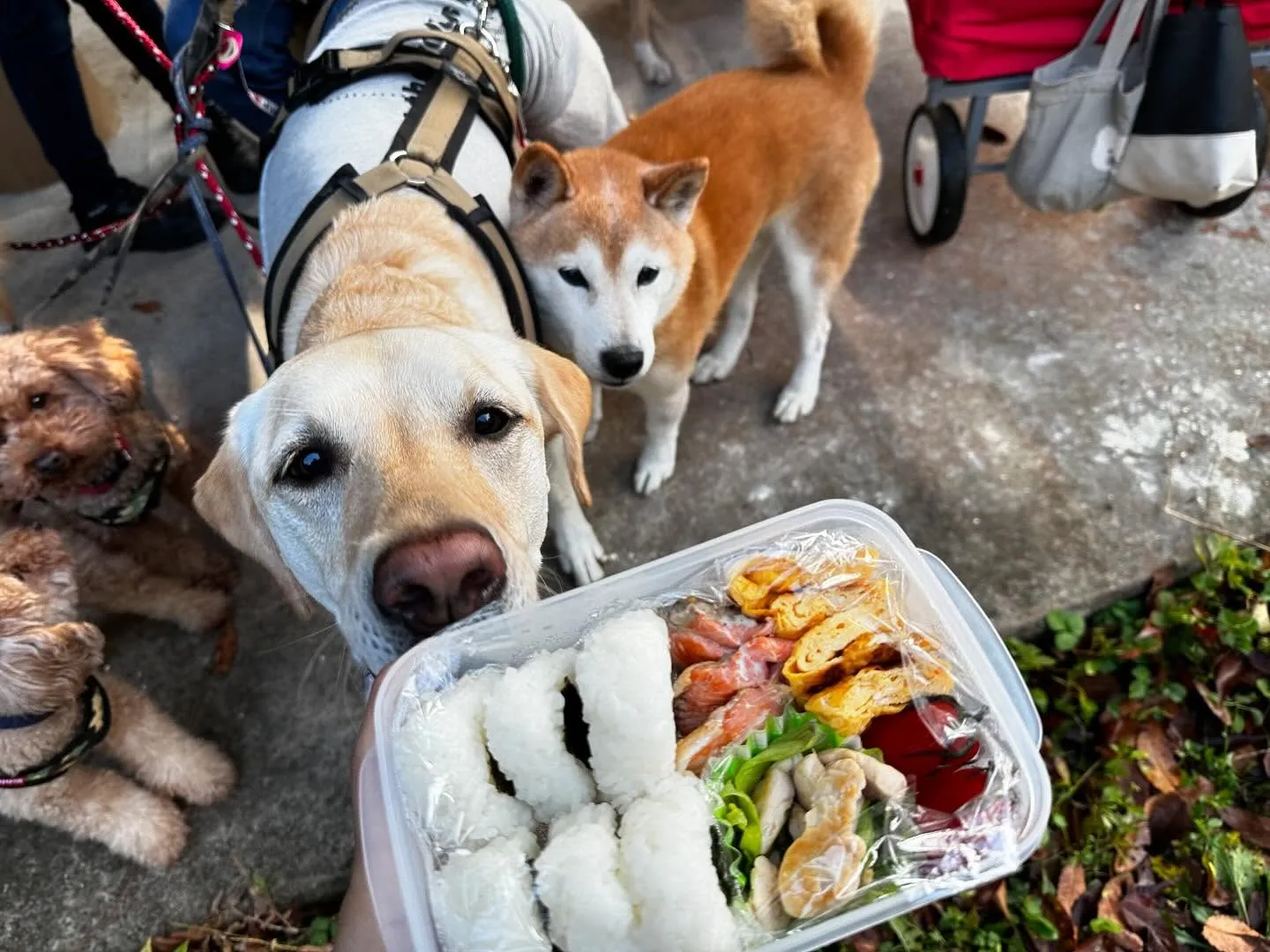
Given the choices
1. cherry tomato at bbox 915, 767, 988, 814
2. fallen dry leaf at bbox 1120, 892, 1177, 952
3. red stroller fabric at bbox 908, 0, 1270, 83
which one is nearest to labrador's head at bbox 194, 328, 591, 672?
cherry tomato at bbox 915, 767, 988, 814

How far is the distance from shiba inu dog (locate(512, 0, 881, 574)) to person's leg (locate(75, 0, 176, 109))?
2.03 metres

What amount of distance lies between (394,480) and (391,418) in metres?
0.15

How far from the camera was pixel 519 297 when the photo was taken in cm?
213

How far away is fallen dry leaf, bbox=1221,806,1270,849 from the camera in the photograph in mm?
1986

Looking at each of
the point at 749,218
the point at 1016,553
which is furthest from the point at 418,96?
the point at 1016,553

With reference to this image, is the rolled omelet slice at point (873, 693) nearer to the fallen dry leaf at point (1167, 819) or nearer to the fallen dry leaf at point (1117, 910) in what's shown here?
the fallen dry leaf at point (1117, 910)

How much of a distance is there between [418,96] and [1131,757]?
2.72m

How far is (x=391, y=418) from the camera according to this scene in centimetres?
137

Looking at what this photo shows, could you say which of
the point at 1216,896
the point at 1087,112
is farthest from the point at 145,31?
the point at 1216,896

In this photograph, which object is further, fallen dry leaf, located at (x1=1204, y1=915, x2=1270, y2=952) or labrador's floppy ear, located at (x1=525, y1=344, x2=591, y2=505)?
fallen dry leaf, located at (x1=1204, y1=915, x2=1270, y2=952)

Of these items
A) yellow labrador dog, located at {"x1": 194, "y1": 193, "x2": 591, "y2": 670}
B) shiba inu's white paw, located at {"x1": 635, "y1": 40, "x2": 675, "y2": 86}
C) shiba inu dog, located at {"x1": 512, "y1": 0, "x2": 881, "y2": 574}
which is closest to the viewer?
yellow labrador dog, located at {"x1": 194, "y1": 193, "x2": 591, "y2": 670}

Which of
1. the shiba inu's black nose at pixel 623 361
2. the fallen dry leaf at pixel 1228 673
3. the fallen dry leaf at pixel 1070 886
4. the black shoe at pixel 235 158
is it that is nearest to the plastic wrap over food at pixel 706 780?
the shiba inu's black nose at pixel 623 361

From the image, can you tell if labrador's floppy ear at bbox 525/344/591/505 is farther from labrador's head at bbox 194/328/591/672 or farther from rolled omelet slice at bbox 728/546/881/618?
rolled omelet slice at bbox 728/546/881/618

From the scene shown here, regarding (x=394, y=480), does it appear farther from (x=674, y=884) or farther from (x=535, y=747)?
(x=674, y=884)
